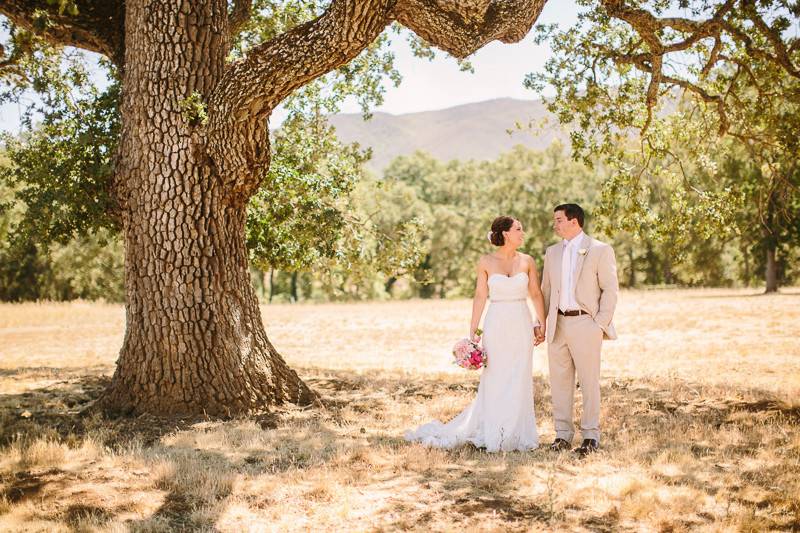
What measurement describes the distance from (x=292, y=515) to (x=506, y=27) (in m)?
5.95

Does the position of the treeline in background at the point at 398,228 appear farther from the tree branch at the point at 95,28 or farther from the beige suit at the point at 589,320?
the beige suit at the point at 589,320

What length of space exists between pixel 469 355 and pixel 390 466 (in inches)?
65.6

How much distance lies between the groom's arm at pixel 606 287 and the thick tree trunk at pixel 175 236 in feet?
14.7

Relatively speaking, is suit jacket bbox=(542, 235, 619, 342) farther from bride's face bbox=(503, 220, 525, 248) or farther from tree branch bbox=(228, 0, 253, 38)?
tree branch bbox=(228, 0, 253, 38)

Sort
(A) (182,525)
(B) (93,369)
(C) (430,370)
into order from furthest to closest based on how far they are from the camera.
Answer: (C) (430,370), (B) (93,369), (A) (182,525)

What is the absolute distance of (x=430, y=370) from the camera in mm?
15367

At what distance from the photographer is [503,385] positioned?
24.8 ft

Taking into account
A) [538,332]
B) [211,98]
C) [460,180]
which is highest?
[460,180]

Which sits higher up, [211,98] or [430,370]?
[211,98]

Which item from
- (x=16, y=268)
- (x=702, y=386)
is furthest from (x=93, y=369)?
(x=16, y=268)

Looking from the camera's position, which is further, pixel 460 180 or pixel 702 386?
pixel 460 180

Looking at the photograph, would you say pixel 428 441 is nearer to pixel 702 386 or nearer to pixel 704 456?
pixel 704 456

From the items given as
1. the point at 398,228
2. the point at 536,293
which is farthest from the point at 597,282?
the point at 398,228

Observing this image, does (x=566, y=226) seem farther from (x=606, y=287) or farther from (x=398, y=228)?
(x=398, y=228)
